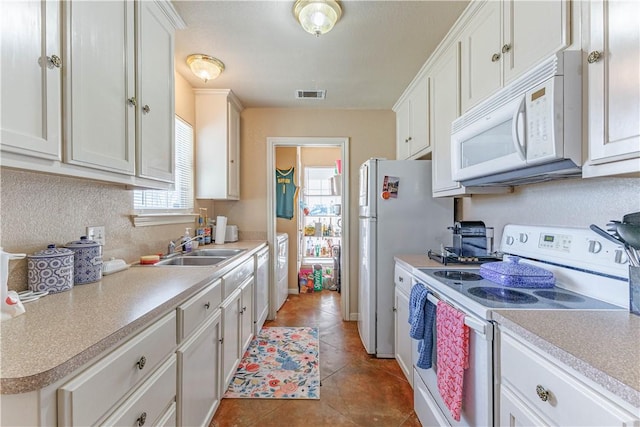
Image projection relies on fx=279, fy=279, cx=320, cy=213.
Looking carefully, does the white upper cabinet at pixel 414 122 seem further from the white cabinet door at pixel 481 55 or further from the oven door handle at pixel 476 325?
the oven door handle at pixel 476 325

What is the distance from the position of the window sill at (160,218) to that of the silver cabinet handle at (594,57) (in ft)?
7.76

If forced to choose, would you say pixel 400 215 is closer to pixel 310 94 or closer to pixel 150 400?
pixel 310 94

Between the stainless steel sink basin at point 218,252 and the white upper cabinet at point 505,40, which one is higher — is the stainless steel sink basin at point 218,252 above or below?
below

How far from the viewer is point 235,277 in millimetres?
1994

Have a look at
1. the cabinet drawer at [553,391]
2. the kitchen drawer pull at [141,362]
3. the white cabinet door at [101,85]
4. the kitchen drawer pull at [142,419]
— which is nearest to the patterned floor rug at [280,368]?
the kitchen drawer pull at [142,419]

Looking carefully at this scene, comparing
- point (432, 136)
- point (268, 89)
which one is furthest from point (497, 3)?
point (268, 89)

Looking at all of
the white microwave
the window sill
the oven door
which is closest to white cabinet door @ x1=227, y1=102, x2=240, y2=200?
the window sill

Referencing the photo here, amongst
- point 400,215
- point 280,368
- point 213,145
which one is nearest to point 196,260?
point 280,368

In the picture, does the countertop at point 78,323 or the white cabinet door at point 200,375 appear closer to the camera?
the countertop at point 78,323

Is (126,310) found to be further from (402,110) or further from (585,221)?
(402,110)

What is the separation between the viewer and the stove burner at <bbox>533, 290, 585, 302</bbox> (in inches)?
44.4

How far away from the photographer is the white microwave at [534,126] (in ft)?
3.32

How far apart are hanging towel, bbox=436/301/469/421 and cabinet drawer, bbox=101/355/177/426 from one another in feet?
3.80

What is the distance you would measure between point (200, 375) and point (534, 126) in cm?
188
